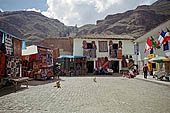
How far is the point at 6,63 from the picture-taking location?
9609 millimetres

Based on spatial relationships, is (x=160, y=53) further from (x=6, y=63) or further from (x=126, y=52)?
(x=6, y=63)

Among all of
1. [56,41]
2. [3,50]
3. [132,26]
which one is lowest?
[3,50]

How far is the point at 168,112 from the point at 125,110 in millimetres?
1370

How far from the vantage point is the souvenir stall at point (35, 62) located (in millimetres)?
13422

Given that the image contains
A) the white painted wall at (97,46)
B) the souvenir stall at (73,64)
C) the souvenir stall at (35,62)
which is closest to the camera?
the souvenir stall at (35,62)

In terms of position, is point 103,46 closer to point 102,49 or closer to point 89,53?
point 102,49

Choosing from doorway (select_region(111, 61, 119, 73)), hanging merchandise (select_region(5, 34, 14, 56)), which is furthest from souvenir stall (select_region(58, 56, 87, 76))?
hanging merchandise (select_region(5, 34, 14, 56))

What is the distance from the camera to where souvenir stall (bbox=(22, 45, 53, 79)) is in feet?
44.0

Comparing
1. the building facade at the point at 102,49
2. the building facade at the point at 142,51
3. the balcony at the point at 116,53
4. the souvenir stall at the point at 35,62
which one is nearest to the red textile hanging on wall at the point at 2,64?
the souvenir stall at the point at 35,62

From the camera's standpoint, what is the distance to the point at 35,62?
1372 cm

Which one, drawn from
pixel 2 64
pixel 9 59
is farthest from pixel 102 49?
pixel 2 64

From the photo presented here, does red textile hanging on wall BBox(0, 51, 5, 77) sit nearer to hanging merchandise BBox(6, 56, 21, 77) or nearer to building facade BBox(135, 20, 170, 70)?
hanging merchandise BBox(6, 56, 21, 77)

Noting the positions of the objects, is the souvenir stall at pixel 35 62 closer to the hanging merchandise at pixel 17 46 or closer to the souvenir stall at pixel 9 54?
the hanging merchandise at pixel 17 46

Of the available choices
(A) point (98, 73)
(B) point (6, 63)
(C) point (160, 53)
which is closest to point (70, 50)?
(A) point (98, 73)
